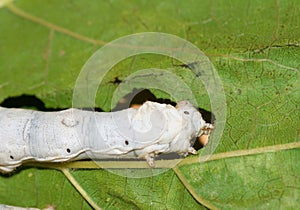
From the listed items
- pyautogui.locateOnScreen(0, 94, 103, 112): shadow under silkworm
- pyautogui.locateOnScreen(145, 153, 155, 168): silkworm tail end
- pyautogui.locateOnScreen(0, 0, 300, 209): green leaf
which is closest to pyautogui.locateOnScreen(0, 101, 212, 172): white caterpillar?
pyautogui.locateOnScreen(145, 153, 155, 168): silkworm tail end

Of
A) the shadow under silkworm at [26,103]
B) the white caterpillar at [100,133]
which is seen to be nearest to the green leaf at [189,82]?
the shadow under silkworm at [26,103]

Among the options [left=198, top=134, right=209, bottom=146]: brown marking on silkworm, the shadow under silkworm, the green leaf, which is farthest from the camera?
the shadow under silkworm

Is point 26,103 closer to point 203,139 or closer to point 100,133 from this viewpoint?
point 100,133

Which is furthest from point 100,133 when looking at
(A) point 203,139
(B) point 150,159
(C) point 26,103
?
(C) point 26,103

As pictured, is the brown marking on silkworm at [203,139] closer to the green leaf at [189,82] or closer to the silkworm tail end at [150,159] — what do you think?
the green leaf at [189,82]

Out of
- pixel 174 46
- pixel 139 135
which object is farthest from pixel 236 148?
pixel 174 46

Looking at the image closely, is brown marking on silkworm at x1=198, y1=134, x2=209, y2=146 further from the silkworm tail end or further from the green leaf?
the silkworm tail end

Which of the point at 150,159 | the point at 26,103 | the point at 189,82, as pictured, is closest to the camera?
the point at 150,159
